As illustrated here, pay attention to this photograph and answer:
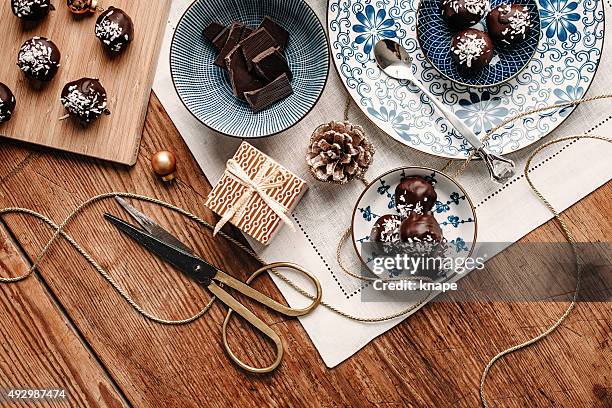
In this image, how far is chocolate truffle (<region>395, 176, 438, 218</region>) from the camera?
4.07 feet

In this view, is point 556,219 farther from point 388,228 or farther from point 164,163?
point 164,163

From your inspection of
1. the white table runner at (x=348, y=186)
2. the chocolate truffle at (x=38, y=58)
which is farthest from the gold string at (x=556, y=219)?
the chocolate truffle at (x=38, y=58)

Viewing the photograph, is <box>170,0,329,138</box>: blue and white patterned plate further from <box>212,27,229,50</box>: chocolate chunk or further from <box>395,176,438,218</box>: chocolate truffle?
<box>395,176,438,218</box>: chocolate truffle

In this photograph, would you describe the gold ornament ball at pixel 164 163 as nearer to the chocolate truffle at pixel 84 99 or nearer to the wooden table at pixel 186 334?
the wooden table at pixel 186 334

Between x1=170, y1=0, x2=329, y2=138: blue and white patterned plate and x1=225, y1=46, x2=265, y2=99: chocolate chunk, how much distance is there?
0.04 meters

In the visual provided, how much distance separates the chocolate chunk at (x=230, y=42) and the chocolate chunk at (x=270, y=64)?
6cm

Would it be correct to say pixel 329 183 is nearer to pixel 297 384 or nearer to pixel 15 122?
pixel 297 384

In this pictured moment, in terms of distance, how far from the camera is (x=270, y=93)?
1.24 metres

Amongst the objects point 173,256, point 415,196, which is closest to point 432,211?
point 415,196

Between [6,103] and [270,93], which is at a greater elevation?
[270,93]

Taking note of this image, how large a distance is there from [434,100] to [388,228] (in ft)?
0.88

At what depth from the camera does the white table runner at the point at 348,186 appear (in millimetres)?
1284

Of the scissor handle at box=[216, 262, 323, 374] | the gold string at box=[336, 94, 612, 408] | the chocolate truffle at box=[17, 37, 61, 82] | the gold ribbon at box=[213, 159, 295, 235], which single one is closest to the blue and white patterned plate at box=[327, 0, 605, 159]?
the gold string at box=[336, 94, 612, 408]

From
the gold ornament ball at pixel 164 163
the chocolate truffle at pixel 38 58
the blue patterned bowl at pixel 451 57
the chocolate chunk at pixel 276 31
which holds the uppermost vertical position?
the blue patterned bowl at pixel 451 57
